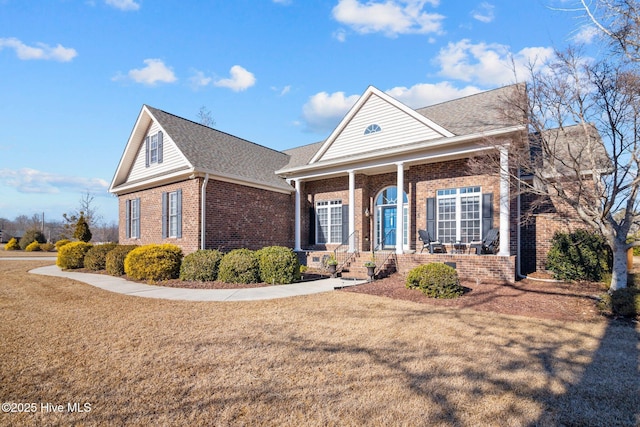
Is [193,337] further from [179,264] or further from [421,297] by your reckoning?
[179,264]

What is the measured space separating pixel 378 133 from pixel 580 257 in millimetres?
7637

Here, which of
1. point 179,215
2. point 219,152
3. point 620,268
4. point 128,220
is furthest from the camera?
point 128,220

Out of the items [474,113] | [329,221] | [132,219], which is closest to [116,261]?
[132,219]

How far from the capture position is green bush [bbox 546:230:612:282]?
9.65m

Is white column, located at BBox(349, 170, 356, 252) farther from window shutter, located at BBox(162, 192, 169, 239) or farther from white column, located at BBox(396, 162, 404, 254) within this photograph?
window shutter, located at BBox(162, 192, 169, 239)

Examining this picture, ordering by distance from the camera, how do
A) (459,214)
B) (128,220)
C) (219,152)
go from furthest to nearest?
(128,220) < (219,152) < (459,214)

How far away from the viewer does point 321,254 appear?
1395 centimetres

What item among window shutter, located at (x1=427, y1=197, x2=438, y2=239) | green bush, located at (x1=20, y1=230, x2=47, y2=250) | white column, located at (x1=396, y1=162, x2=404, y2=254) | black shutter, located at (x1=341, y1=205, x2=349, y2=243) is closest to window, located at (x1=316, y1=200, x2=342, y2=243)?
black shutter, located at (x1=341, y1=205, x2=349, y2=243)

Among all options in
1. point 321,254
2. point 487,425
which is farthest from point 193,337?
point 321,254

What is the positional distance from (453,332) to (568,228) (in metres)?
7.45

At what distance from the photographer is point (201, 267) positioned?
10547mm

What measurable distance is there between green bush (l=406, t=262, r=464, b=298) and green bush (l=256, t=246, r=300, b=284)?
12.5 ft

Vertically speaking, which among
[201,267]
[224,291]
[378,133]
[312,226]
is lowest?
[224,291]

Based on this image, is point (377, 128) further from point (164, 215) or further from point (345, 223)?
point (164, 215)
